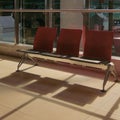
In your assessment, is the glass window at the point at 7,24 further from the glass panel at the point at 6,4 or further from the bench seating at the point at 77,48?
the bench seating at the point at 77,48

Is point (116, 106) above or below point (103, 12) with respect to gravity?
below

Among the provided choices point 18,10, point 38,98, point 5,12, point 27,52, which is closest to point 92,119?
point 38,98

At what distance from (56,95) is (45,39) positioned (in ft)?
5.41

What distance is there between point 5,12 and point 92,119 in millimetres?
4672

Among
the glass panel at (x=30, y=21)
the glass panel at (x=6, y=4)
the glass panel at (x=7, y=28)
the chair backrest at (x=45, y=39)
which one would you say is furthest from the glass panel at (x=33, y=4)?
the chair backrest at (x=45, y=39)

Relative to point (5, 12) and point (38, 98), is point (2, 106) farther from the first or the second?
point (5, 12)

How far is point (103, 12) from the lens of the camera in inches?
199

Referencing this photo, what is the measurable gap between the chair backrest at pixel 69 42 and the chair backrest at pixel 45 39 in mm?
192

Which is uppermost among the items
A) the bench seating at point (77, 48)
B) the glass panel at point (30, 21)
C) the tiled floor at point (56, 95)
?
the glass panel at point (30, 21)

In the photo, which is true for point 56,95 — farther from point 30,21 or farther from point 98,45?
point 30,21

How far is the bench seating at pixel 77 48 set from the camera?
4.29 metres

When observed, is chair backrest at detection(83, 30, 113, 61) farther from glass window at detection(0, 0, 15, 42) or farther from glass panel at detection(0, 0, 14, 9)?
glass panel at detection(0, 0, 14, 9)

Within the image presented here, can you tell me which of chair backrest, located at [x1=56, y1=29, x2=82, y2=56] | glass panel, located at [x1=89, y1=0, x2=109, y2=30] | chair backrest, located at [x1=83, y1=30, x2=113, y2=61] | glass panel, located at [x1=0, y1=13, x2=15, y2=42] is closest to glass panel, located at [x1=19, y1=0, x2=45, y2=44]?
glass panel, located at [x1=0, y1=13, x2=15, y2=42]

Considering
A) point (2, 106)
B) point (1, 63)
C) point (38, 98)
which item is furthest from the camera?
point (1, 63)
